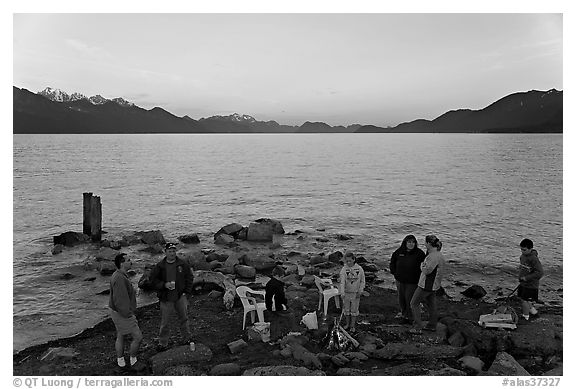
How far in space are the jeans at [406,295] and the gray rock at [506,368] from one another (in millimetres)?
2286

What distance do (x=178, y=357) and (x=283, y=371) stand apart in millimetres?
2175

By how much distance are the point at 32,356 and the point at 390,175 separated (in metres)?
54.4

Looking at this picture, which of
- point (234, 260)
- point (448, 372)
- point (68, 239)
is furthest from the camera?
point (68, 239)

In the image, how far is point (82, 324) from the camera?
1258 centimetres

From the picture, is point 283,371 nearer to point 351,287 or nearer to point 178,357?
point 178,357

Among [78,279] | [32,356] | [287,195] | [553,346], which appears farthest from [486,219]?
[32,356]

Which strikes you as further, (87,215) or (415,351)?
(87,215)

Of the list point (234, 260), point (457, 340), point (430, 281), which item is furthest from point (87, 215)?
point (457, 340)

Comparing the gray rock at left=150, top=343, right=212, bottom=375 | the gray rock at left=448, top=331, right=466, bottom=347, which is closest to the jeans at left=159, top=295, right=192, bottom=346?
the gray rock at left=150, top=343, right=212, bottom=375

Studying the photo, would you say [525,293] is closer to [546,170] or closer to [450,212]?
[450,212]

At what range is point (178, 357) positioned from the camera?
8.49m

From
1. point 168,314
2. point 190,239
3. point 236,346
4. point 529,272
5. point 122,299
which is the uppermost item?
point 529,272

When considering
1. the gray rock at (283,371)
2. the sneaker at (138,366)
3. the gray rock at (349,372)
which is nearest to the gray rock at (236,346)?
the gray rock at (283,371)
